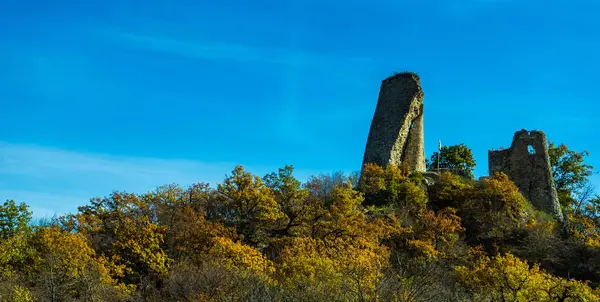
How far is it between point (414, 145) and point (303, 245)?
801 inches

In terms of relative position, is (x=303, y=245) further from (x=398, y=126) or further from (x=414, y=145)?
(x=414, y=145)

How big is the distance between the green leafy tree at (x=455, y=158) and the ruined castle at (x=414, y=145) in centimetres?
1311

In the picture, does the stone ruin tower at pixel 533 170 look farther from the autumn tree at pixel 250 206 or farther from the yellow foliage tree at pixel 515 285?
the autumn tree at pixel 250 206

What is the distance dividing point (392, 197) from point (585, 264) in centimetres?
1186

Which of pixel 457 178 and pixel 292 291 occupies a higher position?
pixel 457 178

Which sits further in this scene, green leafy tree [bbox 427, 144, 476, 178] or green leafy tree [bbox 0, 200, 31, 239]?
green leafy tree [bbox 427, 144, 476, 178]

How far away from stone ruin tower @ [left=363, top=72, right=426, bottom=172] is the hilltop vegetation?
234 cm

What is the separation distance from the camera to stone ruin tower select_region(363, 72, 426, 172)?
138 ft

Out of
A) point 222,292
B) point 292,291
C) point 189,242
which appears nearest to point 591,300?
point 292,291

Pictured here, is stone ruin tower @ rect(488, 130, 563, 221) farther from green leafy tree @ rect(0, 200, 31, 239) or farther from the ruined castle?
green leafy tree @ rect(0, 200, 31, 239)

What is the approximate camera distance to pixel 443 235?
34250mm

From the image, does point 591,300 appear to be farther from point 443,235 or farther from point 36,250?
point 36,250

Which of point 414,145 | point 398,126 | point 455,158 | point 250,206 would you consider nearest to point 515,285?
point 250,206

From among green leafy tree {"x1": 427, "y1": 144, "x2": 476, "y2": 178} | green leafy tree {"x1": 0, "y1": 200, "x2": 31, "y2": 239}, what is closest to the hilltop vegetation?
green leafy tree {"x1": 0, "y1": 200, "x2": 31, "y2": 239}
